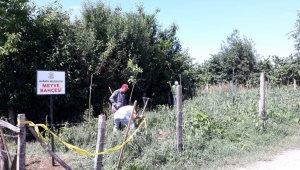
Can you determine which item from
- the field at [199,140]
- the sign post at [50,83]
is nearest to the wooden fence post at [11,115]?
the field at [199,140]

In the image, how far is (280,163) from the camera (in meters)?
6.46

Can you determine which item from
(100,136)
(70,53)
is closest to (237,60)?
(70,53)

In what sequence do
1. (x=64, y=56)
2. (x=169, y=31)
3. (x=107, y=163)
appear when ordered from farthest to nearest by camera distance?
(x=169, y=31)
(x=64, y=56)
(x=107, y=163)

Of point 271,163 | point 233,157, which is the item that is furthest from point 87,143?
point 271,163

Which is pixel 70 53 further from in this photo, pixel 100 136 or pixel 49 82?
pixel 100 136

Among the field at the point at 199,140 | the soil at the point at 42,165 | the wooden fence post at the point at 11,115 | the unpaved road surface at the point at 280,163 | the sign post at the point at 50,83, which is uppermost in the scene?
the sign post at the point at 50,83

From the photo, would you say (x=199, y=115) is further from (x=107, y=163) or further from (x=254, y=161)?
(x=107, y=163)

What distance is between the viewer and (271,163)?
649 centimetres

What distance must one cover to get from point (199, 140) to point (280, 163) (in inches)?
73.7

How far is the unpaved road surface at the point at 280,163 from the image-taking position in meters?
6.19

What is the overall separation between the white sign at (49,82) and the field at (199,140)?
1.62 meters

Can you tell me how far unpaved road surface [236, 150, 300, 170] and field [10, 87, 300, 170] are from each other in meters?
0.22

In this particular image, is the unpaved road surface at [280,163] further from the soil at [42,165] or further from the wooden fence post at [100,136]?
the soil at [42,165]

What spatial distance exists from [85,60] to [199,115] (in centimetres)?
509
